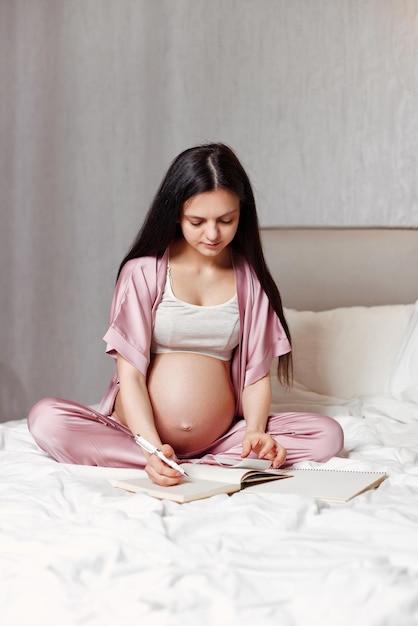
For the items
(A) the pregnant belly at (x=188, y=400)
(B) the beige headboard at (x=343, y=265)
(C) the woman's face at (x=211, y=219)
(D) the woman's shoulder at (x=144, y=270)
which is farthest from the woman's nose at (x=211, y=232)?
(B) the beige headboard at (x=343, y=265)

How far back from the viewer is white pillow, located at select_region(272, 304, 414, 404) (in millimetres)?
2797

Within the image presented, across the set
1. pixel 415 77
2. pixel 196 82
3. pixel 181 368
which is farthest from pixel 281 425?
pixel 196 82

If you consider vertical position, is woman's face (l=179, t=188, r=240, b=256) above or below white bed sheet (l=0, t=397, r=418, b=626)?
above

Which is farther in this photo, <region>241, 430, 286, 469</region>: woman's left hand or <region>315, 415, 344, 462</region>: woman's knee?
<region>315, 415, 344, 462</region>: woman's knee

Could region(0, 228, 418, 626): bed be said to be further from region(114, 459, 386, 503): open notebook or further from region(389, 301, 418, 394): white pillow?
region(389, 301, 418, 394): white pillow

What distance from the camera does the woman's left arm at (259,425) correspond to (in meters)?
1.84

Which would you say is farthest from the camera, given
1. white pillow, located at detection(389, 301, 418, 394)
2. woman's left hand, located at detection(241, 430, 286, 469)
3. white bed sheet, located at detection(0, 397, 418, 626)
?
white pillow, located at detection(389, 301, 418, 394)

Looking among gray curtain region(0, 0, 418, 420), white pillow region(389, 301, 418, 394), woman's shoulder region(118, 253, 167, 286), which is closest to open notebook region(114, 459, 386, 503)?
woman's shoulder region(118, 253, 167, 286)

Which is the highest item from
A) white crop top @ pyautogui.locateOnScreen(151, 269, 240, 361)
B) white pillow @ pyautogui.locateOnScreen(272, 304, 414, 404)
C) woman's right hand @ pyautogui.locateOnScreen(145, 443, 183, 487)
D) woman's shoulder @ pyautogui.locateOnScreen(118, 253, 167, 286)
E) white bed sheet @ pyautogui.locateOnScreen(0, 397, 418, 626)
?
woman's shoulder @ pyautogui.locateOnScreen(118, 253, 167, 286)

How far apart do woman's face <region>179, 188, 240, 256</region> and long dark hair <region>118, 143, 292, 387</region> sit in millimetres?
19

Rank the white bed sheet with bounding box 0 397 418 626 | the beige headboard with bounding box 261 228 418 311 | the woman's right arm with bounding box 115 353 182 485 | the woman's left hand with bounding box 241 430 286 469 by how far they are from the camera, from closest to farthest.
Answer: the white bed sheet with bounding box 0 397 418 626
the woman's left hand with bounding box 241 430 286 469
the woman's right arm with bounding box 115 353 182 485
the beige headboard with bounding box 261 228 418 311

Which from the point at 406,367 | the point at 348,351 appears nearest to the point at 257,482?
the point at 406,367

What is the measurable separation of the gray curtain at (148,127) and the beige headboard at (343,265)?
3.1 inches

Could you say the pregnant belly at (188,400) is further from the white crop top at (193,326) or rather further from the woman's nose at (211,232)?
the woman's nose at (211,232)
